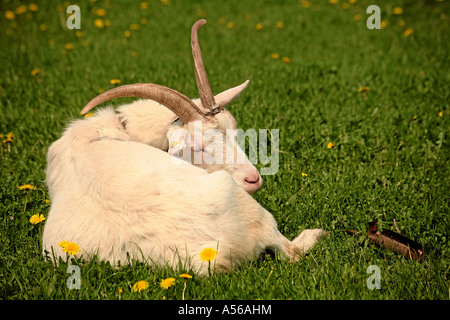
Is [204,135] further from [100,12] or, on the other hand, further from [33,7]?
[33,7]

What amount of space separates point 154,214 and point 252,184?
1.11 meters

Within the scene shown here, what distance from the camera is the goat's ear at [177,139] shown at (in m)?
3.83

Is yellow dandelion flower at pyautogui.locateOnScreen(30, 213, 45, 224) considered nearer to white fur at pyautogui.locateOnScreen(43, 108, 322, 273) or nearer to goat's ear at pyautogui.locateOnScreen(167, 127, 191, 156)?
white fur at pyautogui.locateOnScreen(43, 108, 322, 273)

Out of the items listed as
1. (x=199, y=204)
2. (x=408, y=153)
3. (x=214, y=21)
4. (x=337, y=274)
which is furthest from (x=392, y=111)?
(x=214, y=21)

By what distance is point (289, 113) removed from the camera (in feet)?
18.2

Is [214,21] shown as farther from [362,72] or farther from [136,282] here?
[136,282]

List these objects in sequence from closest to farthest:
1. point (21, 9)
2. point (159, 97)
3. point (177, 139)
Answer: point (159, 97), point (177, 139), point (21, 9)

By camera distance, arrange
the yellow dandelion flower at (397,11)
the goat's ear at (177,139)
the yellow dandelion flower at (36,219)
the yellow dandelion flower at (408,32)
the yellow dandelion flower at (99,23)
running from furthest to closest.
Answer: the yellow dandelion flower at (397,11) → the yellow dandelion flower at (99,23) → the yellow dandelion flower at (408,32) → the goat's ear at (177,139) → the yellow dandelion flower at (36,219)

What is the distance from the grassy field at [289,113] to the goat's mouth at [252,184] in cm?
28

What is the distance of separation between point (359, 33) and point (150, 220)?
23.6ft

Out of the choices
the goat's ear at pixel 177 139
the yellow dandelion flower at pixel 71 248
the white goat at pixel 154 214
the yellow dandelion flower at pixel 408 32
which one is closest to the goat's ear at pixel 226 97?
the goat's ear at pixel 177 139

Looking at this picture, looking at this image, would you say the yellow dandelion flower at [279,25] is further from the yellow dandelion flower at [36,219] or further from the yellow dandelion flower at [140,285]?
the yellow dandelion flower at [140,285]

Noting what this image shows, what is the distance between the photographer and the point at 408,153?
188 inches

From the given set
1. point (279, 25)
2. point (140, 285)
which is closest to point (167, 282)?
point (140, 285)
